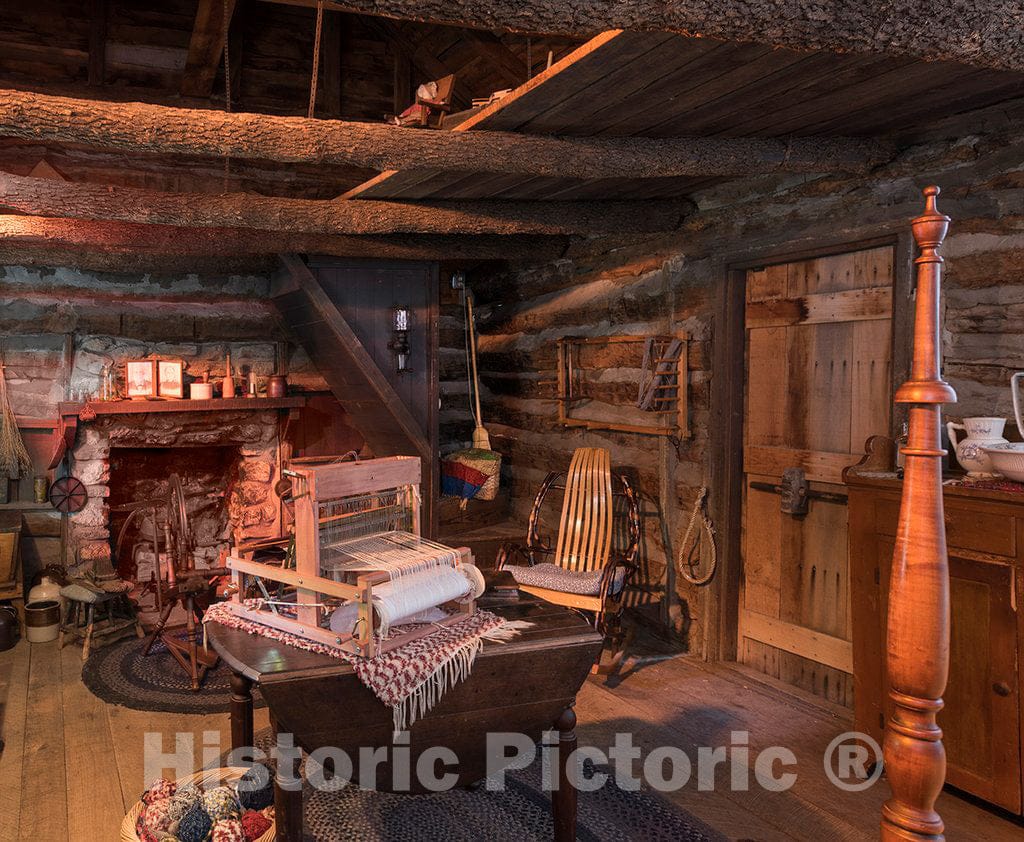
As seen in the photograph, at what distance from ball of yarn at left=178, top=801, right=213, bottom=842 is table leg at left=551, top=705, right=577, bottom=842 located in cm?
102

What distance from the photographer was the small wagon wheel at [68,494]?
4988mm

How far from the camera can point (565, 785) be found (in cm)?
240

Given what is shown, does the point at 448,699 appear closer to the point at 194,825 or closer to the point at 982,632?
the point at 194,825

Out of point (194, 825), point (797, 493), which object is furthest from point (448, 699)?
point (797, 493)

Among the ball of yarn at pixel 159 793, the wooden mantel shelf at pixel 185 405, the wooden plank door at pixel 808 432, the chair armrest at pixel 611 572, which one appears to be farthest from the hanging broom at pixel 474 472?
the ball of yarn at pixel 159 793

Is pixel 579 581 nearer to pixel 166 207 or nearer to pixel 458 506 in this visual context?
pixel 458 506

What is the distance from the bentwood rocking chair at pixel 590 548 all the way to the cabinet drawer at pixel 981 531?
1646 millimetres

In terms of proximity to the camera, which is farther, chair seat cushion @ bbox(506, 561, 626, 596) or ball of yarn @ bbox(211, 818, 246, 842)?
chair seat cushion @ bbox(506, 561, 626, 596)

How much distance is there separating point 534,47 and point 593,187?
1.63 meters

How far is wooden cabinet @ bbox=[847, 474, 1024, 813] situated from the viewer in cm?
250

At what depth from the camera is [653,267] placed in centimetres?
448

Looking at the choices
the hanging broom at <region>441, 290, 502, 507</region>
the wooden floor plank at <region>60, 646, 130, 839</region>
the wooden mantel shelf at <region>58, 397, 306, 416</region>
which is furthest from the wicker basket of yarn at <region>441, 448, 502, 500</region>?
the wooden floor plank at <region>60, 646, 130, 839</region>

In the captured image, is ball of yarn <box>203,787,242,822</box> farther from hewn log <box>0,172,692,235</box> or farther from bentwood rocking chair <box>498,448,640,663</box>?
hewn log <box>0,172,692,235</box>

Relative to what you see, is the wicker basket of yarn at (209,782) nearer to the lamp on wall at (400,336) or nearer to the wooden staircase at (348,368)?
the wooden staircase at (348,368)
